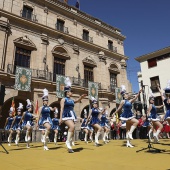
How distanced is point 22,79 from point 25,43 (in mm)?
4250

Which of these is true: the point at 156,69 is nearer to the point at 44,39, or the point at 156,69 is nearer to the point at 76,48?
the point at 76,48

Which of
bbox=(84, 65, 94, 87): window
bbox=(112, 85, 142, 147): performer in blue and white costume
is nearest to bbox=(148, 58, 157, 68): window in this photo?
bbox=(84, 65, 94, 87): window

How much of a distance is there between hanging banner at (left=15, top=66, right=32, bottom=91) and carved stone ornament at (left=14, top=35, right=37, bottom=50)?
10.0ft

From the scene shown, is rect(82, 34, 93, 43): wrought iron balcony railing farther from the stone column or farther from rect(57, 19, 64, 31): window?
the stone column

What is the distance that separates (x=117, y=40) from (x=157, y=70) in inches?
356

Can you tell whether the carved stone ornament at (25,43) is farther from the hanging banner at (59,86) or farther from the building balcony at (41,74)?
the hanging banner at (59,86)

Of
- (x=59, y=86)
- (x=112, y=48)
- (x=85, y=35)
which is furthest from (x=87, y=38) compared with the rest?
(x=59, y=86)

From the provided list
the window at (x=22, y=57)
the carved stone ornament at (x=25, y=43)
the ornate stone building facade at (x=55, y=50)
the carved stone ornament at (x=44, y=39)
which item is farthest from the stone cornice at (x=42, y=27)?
the window at (x=22, y=57)

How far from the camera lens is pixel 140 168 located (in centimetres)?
322

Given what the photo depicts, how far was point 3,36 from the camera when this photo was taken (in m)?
16.4

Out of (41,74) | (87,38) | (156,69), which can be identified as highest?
(87,38)

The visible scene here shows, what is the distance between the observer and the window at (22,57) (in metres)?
17.5

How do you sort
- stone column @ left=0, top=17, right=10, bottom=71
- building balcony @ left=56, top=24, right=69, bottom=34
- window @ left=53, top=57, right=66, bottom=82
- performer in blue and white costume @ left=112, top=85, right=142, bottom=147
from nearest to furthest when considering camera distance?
performer in blue and white costume @ left=112, top=85, right=142, bottom=147 < stone column @ left=0, top=17, right=10, bottom=71 < window @ left=53, top=57, right=66, bottom=82 < building balcony @ left=56, top=24, right=69, bottom=34

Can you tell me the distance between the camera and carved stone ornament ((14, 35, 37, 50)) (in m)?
17.6
